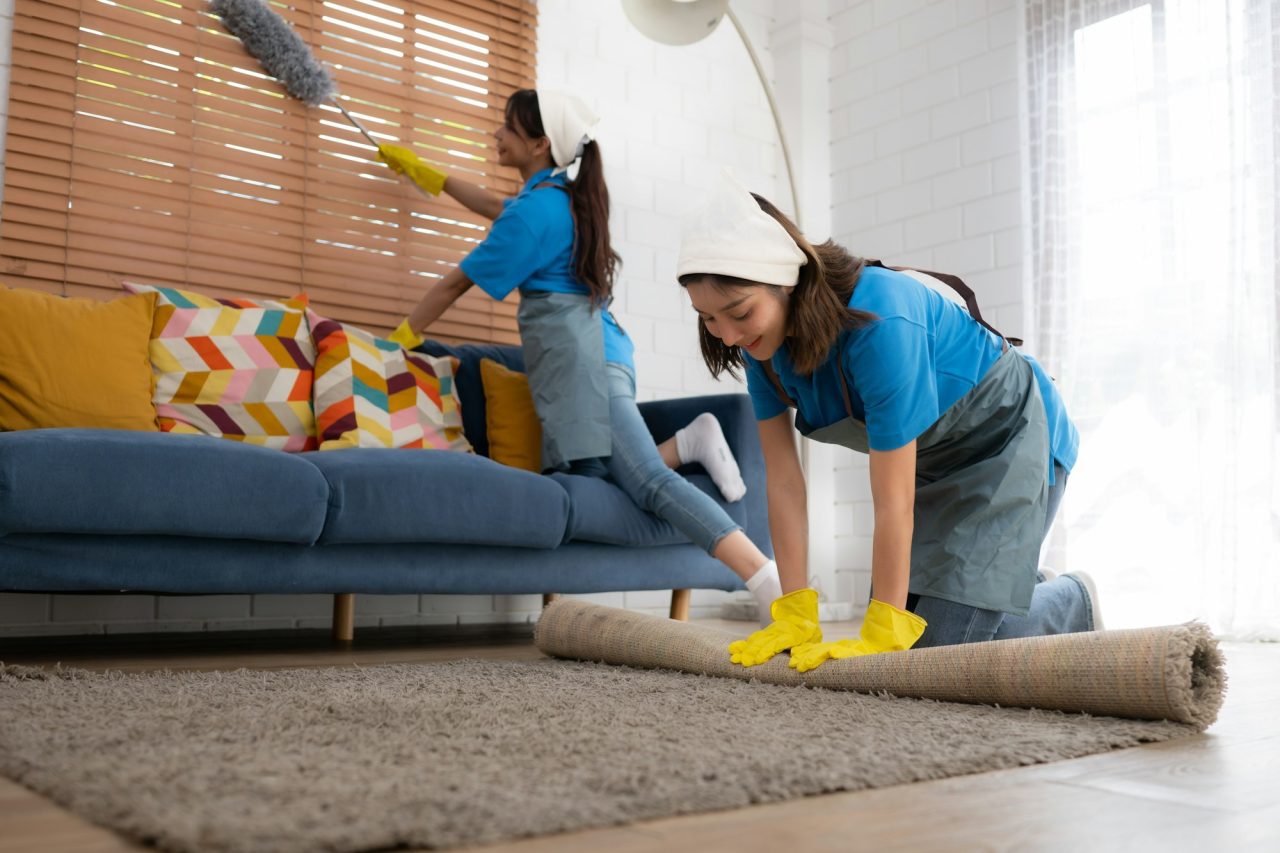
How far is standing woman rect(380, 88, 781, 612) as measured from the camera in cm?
258

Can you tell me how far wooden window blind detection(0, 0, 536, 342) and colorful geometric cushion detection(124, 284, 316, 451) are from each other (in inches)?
13.5

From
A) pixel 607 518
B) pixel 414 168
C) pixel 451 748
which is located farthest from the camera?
pixel 414 168

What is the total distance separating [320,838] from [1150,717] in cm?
99

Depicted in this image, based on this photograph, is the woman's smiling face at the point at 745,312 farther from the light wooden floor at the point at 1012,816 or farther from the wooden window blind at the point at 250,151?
the wooden window blind at the point at 250,151

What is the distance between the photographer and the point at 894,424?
4.89ft

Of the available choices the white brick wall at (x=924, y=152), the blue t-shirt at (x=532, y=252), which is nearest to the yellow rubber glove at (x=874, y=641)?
the blue t-shirt at (x=532, y=252)

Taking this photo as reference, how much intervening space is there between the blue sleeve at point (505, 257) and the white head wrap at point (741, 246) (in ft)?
3.92

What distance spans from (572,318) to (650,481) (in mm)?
473

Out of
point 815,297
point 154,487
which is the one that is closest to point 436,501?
point 154,487

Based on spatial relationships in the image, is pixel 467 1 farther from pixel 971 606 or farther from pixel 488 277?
pixel 971 606

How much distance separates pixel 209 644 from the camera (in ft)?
8.02

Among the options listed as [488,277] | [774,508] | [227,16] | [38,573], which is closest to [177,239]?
[227,16]

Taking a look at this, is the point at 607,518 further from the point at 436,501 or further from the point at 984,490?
the point at 984,490

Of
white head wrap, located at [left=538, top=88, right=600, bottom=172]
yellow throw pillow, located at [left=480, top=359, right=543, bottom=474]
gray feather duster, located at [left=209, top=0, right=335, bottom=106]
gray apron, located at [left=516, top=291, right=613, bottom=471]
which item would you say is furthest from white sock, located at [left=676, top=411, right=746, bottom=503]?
gray feather duster, located at [left=209, top=0, right=335, bottom=106]
